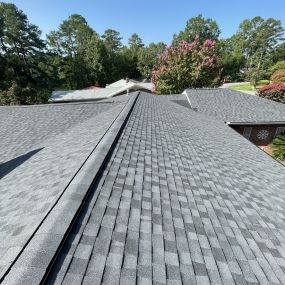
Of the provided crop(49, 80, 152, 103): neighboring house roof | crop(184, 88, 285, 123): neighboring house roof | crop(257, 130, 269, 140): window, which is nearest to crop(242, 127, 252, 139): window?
crop(257, 130, 269, 140): window

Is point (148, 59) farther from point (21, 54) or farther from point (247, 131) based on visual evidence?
point (247, 131)

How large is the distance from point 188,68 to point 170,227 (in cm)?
3067

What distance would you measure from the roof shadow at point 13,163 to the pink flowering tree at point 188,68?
26.9 meters

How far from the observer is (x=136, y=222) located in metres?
3.26

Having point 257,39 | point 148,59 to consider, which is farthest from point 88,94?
point 257,39

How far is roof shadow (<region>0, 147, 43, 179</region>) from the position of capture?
683 cm

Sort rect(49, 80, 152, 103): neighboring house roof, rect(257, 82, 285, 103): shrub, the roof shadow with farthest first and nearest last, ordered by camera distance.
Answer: rect(49, 80, 152, 103): neighboring house roof → rect(257, 82, 285, 103): shrub → the roof shadow

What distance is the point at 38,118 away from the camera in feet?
41.8

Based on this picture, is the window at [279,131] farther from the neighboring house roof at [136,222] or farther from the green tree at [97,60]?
the green tree at [97,60]

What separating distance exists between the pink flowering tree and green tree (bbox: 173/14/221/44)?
33.4 metres

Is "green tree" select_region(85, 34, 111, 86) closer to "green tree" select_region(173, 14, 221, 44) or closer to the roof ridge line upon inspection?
"green tree" select_region(173, 14, 221, 44)

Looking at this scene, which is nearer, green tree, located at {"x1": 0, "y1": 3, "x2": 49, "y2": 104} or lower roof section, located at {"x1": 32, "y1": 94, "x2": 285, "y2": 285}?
lower roof section, located at {"x1": 32, "y1": 94, "x2": 285, "y2": 285}

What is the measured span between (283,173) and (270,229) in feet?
17.3

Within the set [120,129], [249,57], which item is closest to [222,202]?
[120,129]
